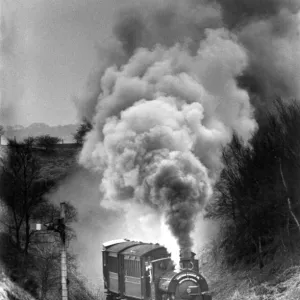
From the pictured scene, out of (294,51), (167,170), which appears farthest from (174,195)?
(294,51)

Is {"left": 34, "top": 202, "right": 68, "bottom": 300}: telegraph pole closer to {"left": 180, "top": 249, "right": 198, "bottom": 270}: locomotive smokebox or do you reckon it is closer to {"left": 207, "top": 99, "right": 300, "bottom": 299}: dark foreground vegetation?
{"left": 180, "top": 249, "right": 198, "bottom": 270}: locomotive smokebox

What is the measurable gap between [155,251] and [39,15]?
49.9 ft

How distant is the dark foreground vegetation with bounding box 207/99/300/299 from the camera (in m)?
24.6

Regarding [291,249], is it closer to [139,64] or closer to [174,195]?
[174,195]

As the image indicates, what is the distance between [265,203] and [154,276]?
397 inches

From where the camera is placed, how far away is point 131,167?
25.4 m

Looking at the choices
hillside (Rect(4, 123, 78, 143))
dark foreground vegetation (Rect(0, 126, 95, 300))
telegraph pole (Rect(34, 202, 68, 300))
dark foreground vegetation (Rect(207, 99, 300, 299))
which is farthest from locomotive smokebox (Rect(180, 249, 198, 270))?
hillside (Rect(4, 123, 78, 143))

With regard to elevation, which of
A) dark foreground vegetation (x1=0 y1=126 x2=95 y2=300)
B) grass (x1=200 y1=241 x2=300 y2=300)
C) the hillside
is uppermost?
the hillside

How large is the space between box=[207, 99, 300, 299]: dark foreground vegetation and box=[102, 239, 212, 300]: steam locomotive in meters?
5.23

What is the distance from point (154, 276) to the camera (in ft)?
59.8

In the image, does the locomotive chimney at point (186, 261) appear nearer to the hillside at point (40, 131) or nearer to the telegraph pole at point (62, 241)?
the telegraph pole at point (62, 241)

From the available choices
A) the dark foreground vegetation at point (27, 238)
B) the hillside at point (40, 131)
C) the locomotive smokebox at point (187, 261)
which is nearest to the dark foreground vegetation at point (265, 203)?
the locomotive smokebox at point (187, 261)

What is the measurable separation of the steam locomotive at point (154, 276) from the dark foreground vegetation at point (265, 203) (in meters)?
5.23

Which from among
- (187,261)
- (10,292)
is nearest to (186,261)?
(187,261)
